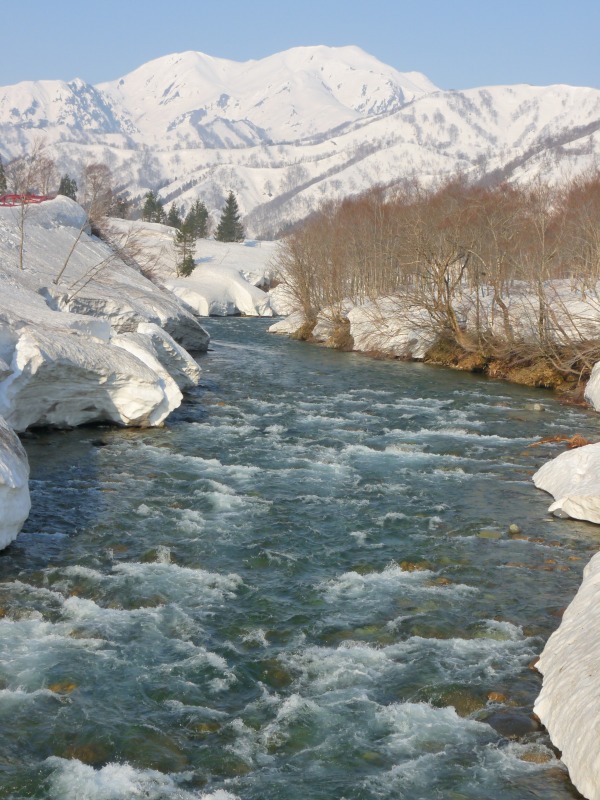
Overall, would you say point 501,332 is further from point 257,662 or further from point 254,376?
point 257,662

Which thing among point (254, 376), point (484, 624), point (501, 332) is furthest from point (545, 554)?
point (501, 332)

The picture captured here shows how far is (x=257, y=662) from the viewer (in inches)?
362

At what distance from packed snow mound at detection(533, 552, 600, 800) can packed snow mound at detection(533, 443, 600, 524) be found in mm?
4504

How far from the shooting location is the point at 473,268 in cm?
3838

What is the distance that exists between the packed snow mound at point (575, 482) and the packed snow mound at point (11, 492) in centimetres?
909

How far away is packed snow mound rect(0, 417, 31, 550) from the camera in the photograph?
11.5 m

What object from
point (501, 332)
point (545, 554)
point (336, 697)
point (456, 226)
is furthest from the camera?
point (456, 226)

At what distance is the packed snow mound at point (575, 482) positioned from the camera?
46.6ft

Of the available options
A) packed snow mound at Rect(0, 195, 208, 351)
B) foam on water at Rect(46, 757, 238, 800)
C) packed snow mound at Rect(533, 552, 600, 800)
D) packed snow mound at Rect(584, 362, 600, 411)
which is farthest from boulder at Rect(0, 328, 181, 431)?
packed snow mound at Rect(584, 362, 600, 411)

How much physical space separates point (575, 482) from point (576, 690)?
7893 millimetres

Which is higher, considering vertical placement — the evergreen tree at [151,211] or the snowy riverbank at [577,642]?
the evergreen tree at [151,211]

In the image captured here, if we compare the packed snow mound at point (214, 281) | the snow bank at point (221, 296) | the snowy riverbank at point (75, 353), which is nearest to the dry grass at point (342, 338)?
the snowy riverbank at point (75, 353)

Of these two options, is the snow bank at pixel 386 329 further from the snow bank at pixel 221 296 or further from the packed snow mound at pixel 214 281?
the snow bank at pixel 221 296

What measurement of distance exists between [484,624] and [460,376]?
73.4 ft
